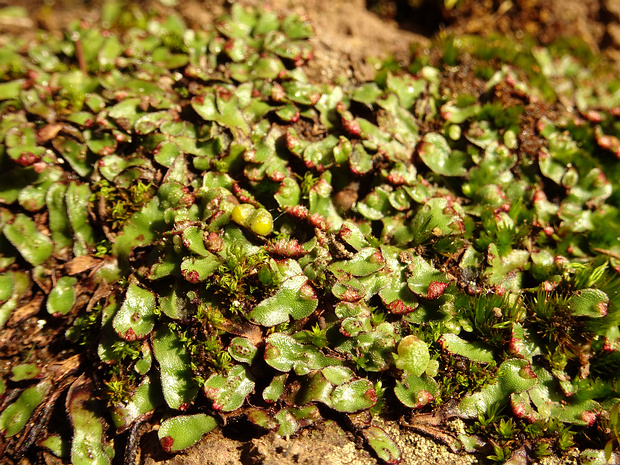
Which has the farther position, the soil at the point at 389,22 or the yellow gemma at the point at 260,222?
the soil at the point at 389,22

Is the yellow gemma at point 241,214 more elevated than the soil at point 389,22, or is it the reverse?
the soil at point 389,22

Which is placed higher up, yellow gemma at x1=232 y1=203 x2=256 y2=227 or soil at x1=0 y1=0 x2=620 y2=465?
soil at x1=0 y1=0 x2=620 y2=465

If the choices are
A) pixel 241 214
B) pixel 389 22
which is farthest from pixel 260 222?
pixel 389 22

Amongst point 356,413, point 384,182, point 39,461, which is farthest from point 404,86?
point 39,461

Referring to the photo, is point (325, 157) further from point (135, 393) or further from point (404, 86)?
point (135, 393)

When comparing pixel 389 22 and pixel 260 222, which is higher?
pixel 389 22

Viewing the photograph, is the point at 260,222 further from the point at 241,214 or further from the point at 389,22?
the point at 389,22

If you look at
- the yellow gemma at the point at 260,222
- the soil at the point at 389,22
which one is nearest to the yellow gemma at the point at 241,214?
the yellow gemma at the point at 260,222

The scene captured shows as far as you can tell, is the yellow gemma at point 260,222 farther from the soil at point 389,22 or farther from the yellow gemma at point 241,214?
the soil at point 389,22

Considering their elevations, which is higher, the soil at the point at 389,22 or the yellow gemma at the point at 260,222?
the soil at the point at 389,22

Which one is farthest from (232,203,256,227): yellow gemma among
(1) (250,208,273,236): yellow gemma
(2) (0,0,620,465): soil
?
(2) (0,0,620,465): soil

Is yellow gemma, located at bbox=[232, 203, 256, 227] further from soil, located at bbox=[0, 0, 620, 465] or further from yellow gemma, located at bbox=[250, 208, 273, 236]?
soil, located at bbox=[0, 0, 620, 465]
